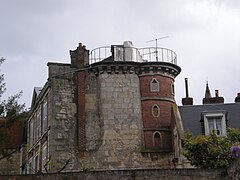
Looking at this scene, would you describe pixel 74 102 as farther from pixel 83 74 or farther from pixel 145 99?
pixel 145 99

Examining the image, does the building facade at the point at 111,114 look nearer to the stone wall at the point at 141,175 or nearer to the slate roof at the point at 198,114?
the slate roof at the point at 198,114

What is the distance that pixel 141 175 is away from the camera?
21078mm

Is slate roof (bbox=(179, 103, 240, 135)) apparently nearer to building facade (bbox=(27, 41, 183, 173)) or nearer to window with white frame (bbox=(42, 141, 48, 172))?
building facade (bbox=(27, 41, 183, 173))

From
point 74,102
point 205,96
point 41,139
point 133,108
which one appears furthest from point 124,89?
point 205,96

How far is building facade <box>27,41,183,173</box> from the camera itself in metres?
28.8

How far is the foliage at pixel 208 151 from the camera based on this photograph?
76.2 feet

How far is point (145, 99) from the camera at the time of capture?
3034 cm

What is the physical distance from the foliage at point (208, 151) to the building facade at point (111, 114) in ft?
12.0

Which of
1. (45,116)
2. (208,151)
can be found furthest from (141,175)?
(45,116)

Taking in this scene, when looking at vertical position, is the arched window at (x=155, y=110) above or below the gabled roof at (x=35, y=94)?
below

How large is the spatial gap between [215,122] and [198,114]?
60.0 inches

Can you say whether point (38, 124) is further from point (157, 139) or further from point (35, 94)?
point (157, 139)

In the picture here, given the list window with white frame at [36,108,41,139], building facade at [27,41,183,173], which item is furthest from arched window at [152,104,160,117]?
window with white frame at [36,108,41,139]

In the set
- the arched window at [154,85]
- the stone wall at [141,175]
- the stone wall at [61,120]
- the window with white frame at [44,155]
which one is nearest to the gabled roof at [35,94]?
the window with white frame at [44,155]
